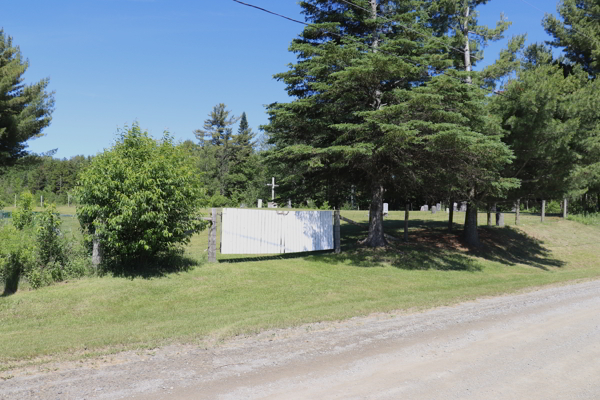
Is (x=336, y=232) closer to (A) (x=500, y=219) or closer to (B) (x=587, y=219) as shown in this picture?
(A) (x=500, y=219)

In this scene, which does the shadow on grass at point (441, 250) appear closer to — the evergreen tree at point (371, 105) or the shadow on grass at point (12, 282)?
the evergreen tree at point (371, 105)

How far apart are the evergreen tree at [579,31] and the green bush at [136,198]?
101 ft

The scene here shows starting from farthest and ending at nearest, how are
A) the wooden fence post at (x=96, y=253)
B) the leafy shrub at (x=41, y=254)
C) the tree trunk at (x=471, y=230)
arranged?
the tree trunk at (x=471, y=230) < the wooden fence post at (x=96, y=253) < the leafy shrub at (x=41, y=254)

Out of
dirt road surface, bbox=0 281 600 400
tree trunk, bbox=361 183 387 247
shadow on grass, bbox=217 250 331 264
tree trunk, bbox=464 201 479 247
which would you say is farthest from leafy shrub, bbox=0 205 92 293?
tree trunk, bbox=464 201 479 247

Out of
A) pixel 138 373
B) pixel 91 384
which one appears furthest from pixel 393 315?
pixel 91 384

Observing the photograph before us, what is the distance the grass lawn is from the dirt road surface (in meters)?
0.82

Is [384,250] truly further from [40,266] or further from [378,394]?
[378,394]

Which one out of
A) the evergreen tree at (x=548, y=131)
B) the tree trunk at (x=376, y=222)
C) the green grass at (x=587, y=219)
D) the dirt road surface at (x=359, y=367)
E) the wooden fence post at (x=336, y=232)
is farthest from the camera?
the green grass at (x=587, y=219)

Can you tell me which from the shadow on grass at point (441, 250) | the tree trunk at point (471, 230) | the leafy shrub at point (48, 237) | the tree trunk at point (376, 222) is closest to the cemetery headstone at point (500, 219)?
the shadow on grass at point (441, 250)

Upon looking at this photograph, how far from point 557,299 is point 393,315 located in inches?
185

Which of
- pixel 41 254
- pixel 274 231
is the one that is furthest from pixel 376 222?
pixel 41 254

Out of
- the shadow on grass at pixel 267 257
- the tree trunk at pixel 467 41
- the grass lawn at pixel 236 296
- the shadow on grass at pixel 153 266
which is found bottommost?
the grass lawn at pixel 236 296

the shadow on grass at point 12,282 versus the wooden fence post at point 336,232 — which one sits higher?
the wooden fence post at point 336,232

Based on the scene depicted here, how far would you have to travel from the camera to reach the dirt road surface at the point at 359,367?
199 inches
